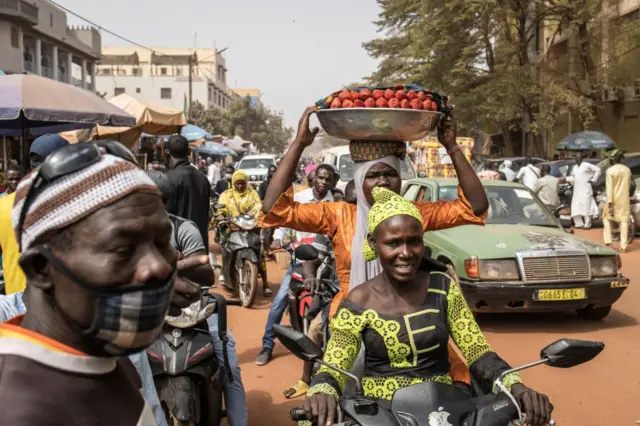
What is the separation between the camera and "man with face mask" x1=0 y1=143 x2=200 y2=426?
1.20 metres

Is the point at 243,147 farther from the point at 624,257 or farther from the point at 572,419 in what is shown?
the point at 572,419

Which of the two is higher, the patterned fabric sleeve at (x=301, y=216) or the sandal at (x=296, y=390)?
the patterned fabric sleeve at (x=301, y=216)

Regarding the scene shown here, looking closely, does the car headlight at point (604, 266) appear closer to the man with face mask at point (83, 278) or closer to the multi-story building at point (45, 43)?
the man with face mask at point (83, 278)

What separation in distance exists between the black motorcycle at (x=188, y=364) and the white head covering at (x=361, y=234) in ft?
2.93

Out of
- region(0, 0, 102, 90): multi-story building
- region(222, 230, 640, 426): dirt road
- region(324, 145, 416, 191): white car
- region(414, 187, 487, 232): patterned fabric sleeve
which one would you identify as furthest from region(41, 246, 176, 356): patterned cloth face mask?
region(0, 0, 102, 90): multi-story building

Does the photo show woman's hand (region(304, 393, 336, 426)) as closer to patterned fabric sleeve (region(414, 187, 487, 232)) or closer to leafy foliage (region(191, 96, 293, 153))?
patterned fabric sleeve (region(414, 187, 487, 232))

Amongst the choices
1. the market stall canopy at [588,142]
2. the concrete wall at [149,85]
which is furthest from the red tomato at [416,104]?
the concrete wall at [149,85]

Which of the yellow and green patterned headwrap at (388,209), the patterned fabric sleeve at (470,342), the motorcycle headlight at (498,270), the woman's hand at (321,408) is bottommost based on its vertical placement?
the motorcycle headlight at (498,270)

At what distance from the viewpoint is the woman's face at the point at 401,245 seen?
2.83 meters

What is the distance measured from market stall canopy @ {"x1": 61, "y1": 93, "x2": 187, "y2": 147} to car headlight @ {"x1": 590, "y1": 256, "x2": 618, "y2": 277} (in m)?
7.65

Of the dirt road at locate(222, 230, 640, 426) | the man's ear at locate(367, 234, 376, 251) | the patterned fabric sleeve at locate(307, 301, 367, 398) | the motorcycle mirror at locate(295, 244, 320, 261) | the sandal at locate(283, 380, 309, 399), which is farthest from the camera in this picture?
the sandal at locate(283, 380, 309, 399)

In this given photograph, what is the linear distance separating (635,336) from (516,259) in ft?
5.23

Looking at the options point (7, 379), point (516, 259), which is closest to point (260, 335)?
point (516, 259)

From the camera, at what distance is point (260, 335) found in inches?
296
